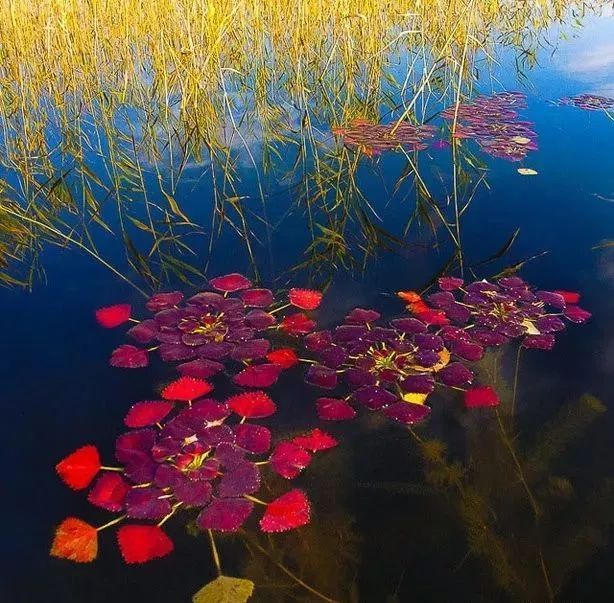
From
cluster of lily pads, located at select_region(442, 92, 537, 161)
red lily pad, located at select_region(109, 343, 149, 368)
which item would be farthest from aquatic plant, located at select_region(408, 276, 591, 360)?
cluster of lily pads, located at select_region(442, 92, 537, 161)

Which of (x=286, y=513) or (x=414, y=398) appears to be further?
(x=414, y=398)

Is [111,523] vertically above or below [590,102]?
below

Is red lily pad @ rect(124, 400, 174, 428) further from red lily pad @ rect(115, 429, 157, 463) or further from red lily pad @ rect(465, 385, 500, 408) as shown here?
red lily pad @ rect(465, 385, 500, 408)

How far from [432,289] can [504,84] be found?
238 centimetres

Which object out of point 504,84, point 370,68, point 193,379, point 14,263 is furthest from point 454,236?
point 504,84

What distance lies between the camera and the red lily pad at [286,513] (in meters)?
1.03

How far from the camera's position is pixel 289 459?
116 cm

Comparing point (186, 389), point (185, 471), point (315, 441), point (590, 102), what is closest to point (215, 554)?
point (185, 471)

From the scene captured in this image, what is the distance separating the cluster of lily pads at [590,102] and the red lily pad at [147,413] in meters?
2.71

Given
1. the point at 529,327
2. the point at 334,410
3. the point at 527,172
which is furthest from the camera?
the point at 527,172

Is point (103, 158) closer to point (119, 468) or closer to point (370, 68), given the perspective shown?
point (370, 68)

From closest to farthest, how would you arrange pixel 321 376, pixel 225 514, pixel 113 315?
pixel 225 514 < pixel 321 376 < pixel 113 315

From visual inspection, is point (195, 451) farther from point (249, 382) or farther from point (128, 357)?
point (128, 357)

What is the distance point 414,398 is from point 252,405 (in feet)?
1.06
